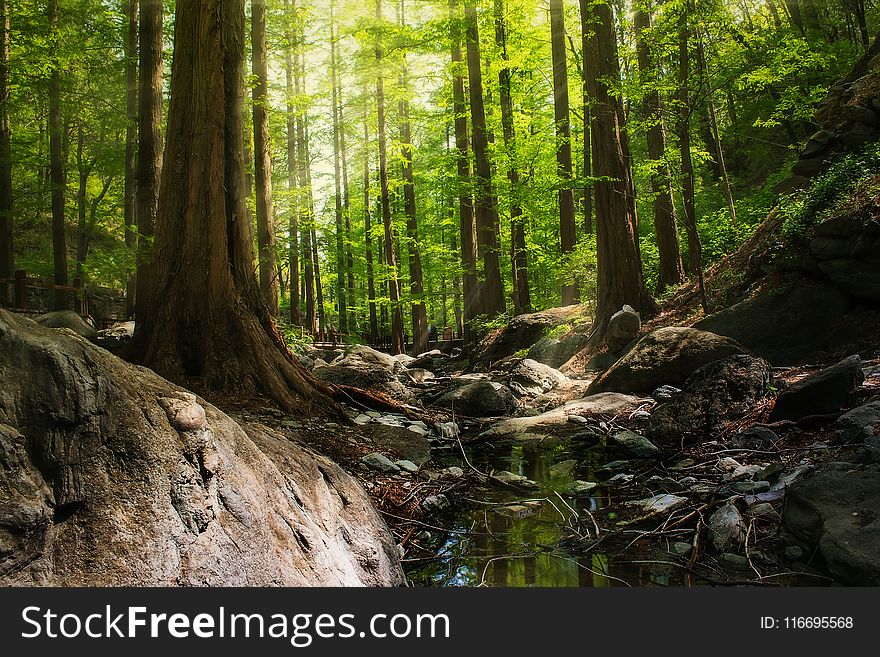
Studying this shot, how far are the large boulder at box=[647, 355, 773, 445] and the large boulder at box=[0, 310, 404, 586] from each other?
4.29 meters

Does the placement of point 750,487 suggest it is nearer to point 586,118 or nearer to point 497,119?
point 586,118

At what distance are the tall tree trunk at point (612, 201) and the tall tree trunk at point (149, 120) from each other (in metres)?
7.76

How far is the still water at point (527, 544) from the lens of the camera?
339 centimetres

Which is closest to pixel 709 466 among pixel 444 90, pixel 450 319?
pixel 444 90

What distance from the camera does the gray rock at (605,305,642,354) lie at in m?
10.3

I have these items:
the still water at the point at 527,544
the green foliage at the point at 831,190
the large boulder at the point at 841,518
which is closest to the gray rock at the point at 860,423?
the large boulder at the point at 841,518

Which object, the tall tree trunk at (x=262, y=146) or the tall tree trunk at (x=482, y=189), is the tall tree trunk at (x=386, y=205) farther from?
the tall tree trunk at (x=262, y=146)

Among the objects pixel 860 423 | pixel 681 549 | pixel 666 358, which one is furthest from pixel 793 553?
pixel 666 358

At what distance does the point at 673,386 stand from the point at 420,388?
17.7 ft

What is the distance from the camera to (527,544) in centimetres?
393

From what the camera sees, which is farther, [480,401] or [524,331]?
[524,331]

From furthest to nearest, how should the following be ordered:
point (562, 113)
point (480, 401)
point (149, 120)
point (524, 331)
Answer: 1. point (562, 113)
2. point (524, 331)
3. point (149, 120)
4. point (480, 401)

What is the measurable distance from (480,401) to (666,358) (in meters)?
2.77

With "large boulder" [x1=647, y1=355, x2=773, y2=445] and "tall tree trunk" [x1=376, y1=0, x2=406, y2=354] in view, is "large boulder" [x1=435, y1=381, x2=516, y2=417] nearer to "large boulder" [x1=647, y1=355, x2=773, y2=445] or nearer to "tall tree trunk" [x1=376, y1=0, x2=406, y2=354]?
"large boulder" [x1=647, y1=355, x2=773, y2=445]
